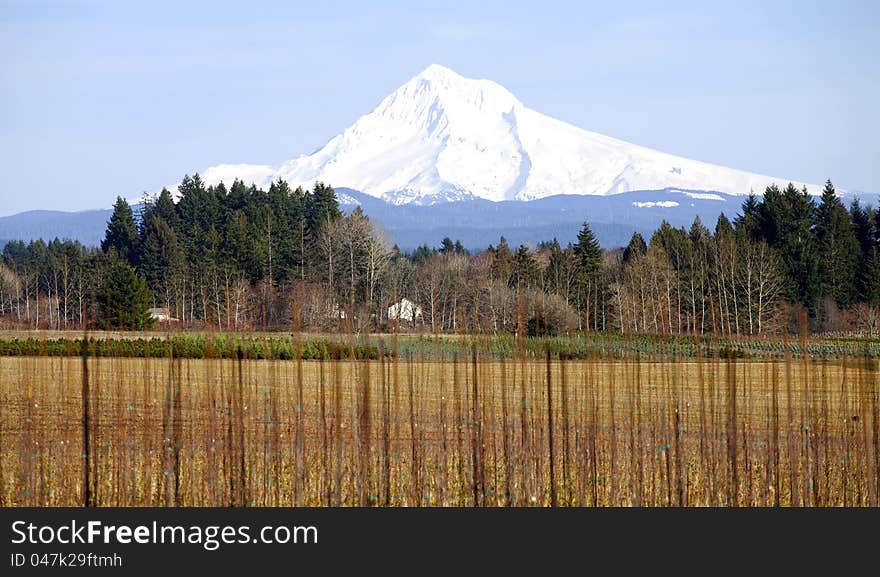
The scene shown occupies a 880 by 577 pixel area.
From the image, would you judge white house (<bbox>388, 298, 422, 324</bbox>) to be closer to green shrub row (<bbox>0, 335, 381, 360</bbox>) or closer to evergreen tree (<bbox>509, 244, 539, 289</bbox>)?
green shrub row (<bbox>0, 335, 381, 360</bbox>)

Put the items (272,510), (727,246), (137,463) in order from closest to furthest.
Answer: (272,510), (137,463), (727,246)

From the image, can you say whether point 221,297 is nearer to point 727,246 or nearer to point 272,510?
point 727,246

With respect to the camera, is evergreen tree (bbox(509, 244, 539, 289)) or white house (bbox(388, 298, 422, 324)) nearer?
white house (bbox(388, 298, 422, 324))

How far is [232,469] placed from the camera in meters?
9.27

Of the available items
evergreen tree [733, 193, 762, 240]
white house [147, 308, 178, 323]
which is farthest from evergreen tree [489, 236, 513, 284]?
white house [147, 308, 178, 323]

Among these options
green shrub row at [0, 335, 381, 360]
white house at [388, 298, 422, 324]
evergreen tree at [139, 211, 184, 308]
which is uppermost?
evergreen tree at [139, 211, 184, 308]

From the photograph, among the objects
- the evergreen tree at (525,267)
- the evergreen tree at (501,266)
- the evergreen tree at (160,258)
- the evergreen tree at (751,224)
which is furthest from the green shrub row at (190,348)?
the evergreen tree at (160,258)

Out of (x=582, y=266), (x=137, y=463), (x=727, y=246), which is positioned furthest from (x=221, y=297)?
(x=137, y=463)

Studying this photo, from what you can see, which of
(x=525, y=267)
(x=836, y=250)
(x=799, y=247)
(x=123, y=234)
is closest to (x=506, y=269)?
(x=525, y=267)

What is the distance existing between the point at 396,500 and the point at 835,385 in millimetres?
21232

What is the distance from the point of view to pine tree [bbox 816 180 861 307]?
53.5 m

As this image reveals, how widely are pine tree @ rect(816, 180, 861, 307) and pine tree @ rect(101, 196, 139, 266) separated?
4390cm

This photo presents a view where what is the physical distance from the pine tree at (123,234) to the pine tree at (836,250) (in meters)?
43.9

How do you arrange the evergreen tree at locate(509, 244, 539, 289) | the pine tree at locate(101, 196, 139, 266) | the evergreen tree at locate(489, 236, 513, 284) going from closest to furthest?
the evergreen tree at locate(489, 236, 513, 284) < the evergreen tree at locate(509, 244, 539, 289) < the pine tree at locate(101, 196, 139, 266)
